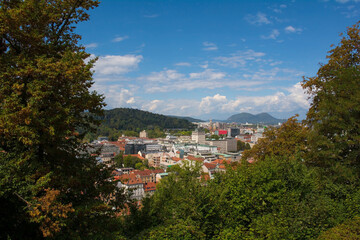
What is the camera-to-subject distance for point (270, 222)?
18.2 ft

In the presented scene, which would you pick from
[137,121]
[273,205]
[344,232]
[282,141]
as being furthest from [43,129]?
[137,121]

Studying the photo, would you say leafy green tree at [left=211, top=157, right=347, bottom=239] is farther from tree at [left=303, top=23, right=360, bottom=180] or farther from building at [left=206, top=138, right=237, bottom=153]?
building at [left=206, top=138, right=237, bottom=153]

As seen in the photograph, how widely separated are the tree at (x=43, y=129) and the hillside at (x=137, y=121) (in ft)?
455

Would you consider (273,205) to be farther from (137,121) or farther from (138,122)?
(137,121)

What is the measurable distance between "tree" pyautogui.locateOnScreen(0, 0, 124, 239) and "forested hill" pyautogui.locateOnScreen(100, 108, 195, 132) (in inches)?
5457

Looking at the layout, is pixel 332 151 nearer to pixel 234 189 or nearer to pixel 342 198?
pixel 342 198

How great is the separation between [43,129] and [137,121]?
513 feet

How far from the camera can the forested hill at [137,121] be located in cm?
14775

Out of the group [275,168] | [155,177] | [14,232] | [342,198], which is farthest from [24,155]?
[155,177]

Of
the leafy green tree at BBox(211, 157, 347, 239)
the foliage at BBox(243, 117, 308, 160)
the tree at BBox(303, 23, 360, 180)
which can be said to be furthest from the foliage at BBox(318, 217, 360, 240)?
the foliage at BBox(243, 117, 308, 160)

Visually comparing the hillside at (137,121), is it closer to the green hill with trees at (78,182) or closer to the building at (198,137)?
the building at (198,137)

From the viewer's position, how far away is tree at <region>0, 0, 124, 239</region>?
421cm

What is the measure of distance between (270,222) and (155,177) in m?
36.4

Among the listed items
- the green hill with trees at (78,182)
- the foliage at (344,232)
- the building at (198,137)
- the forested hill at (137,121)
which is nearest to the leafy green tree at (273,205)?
the green hill with trees at (78,182)
